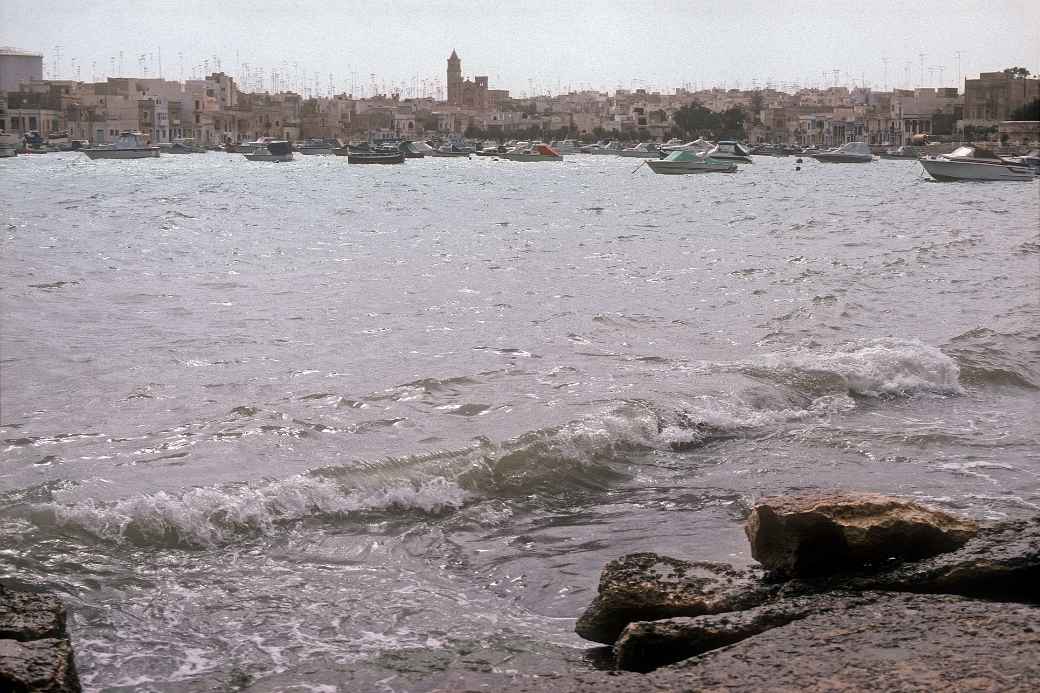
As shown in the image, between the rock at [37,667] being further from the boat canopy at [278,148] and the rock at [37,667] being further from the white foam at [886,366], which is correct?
the boat canopy at [278,148]

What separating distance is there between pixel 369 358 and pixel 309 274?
8.89 metres

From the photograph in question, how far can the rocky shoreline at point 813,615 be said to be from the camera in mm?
3363

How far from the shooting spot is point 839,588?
414 centimetres

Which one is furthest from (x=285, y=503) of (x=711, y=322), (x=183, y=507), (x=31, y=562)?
(x=711, y=322)

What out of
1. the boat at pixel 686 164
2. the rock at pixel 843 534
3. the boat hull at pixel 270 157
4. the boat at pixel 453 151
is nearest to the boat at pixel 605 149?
the boat at pixel 453 151

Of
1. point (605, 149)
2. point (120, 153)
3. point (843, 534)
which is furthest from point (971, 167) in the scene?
point (605, 149)

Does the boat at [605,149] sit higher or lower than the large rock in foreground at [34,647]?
higher

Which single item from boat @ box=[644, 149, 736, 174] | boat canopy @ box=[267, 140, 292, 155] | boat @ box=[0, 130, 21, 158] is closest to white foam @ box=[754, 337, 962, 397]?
boat @ box=[644, 149, 736, 174]

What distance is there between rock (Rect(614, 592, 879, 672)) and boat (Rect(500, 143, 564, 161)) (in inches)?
4163

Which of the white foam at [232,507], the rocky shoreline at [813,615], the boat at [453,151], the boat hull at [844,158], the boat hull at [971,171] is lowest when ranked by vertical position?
the white foam at [232,507]

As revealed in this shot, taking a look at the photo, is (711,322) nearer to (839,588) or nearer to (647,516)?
(647,516)

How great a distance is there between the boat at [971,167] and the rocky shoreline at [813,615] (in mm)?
53007

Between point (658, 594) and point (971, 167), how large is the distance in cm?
5435

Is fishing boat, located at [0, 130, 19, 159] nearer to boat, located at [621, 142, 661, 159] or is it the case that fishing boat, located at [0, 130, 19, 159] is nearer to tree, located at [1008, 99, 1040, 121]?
boat, located at [621, 142, 661, 159]
